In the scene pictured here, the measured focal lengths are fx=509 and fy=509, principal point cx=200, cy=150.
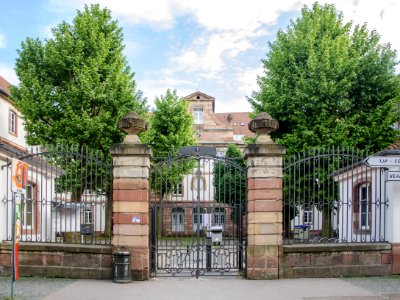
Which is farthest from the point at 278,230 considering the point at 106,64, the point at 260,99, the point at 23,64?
the point at 23,64

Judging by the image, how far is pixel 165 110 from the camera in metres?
33.6

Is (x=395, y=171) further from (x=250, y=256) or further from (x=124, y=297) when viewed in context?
(x=124, y=297)

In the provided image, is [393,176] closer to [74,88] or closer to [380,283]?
[380,283]

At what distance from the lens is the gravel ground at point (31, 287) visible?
10594 mm

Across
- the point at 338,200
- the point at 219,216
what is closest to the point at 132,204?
the point at 219,216

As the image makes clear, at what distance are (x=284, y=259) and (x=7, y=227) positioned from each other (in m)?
7.31

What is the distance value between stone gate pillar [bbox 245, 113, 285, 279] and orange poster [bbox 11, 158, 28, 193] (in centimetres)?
551

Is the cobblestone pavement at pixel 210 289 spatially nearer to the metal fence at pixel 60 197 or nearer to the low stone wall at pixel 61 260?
the low stone wall at pixel 61 260

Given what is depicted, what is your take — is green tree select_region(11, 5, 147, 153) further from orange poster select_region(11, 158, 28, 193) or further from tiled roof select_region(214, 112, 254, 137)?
tiled roof select_region(214, 112, 254, 137)

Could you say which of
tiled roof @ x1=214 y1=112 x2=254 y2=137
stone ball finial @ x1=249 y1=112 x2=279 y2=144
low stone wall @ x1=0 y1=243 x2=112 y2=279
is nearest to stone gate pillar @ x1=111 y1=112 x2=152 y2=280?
low stone wall @ x1=0 y1=243 x2=112 y2=279

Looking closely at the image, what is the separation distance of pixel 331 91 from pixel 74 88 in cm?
1221

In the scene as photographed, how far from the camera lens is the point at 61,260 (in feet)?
42.9

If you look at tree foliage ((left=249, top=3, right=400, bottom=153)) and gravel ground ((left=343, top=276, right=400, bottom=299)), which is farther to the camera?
tree foliage ((left=249, top=3, right=400, bottom=153))

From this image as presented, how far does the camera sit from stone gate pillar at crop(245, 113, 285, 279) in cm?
1291
